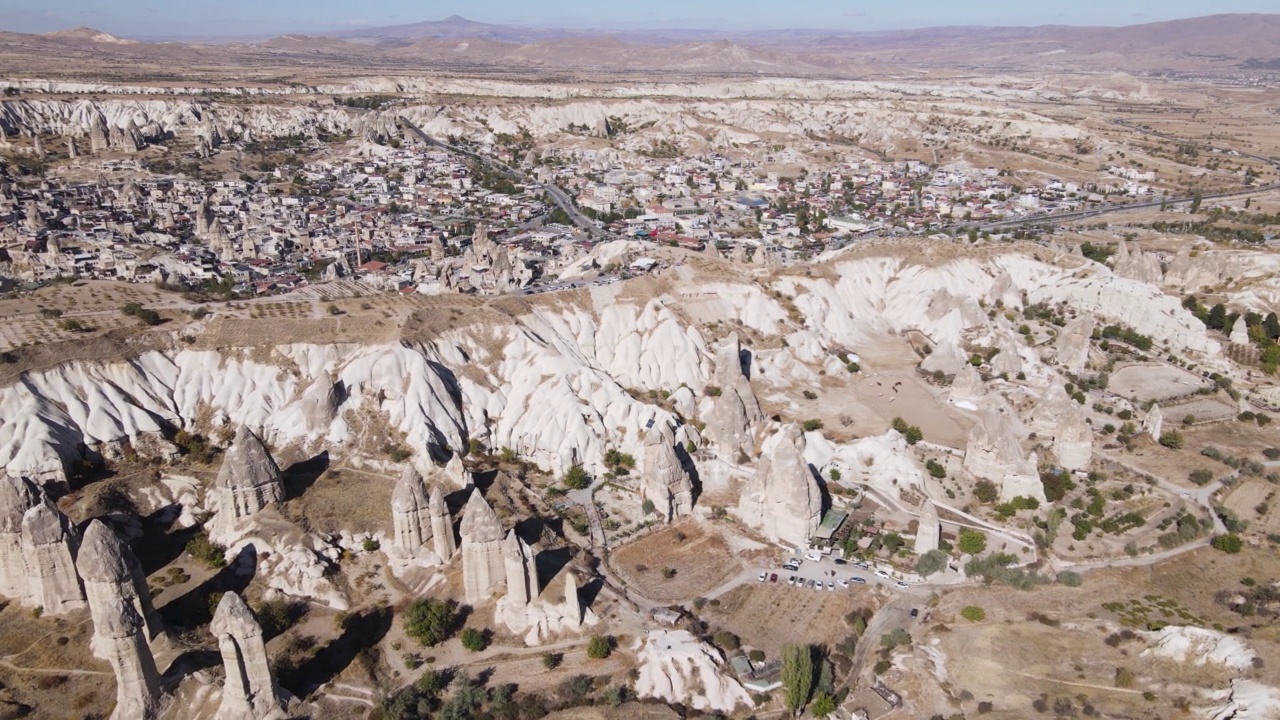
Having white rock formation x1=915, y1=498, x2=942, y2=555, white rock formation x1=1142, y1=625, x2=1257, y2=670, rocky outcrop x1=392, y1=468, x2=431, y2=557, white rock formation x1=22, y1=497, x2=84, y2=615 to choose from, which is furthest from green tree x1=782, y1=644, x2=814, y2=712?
white rock formation x1=22, y1=497, x2=84, y2=615

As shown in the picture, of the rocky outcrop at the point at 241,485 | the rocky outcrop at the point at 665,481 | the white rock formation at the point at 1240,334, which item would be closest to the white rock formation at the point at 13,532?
the rocky outcrop at the point at 241,485

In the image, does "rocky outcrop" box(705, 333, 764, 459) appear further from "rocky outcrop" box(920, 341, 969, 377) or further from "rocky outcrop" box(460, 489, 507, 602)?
"rocky outcrop" box(460, 489, 507, 602)

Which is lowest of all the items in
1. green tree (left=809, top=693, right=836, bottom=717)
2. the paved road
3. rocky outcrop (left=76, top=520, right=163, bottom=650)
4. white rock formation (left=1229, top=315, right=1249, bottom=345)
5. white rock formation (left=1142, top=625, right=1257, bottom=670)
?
green tree (left=809, top=693, right=836, bottom=717)

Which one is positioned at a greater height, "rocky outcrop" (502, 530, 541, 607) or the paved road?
the paved road

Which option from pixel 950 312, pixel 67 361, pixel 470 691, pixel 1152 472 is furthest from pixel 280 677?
pixel 950 312

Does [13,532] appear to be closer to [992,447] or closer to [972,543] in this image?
[972,543]
